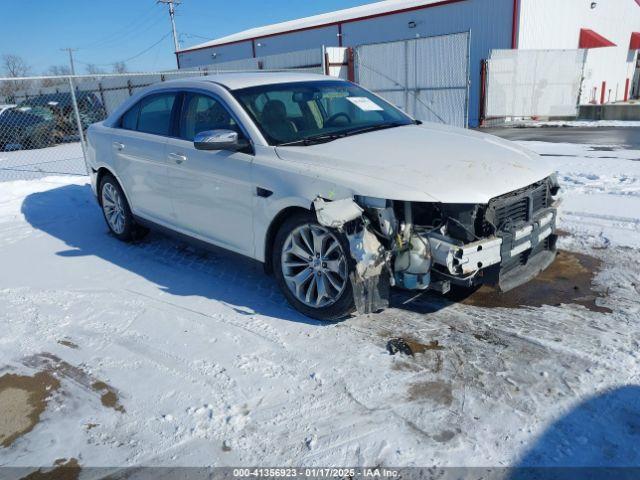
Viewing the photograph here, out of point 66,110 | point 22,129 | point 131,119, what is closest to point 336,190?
point 131,119

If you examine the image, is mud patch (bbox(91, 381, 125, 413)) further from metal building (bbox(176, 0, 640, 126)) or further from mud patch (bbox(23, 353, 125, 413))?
metal building (bbox(176, 0, 640, 126))

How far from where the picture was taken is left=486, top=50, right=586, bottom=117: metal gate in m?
16.8

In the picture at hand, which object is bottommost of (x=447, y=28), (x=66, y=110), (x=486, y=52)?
(x=66, y=110)

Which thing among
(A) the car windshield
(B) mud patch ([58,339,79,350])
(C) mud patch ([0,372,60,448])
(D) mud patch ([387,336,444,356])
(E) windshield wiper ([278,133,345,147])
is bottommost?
(C) mud patch ([0,372,60,448])

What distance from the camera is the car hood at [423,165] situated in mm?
3229

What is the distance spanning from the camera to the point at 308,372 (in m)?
3.16

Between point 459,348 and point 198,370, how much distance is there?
5.60 feet

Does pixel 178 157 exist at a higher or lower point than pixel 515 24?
lower

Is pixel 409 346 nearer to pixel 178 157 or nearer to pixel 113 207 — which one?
pixel 178 157

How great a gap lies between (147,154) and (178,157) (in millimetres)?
604

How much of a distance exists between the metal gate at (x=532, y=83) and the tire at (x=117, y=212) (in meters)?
14.4

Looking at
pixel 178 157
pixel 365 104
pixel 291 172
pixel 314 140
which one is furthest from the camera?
pixel 365 104

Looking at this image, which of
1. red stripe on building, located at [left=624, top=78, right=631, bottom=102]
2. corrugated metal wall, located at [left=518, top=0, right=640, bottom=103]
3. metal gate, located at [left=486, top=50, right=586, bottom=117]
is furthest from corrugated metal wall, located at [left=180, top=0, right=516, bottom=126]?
red stripe on building, located at [left=624, top=78, right=631, bottom=102]

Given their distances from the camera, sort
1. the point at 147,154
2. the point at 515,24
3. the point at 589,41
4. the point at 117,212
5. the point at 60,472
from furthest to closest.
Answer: the point at 589,41 → the point at 515,24 → the point at 117,212 → the point at 147,154 → the point at 60,472
